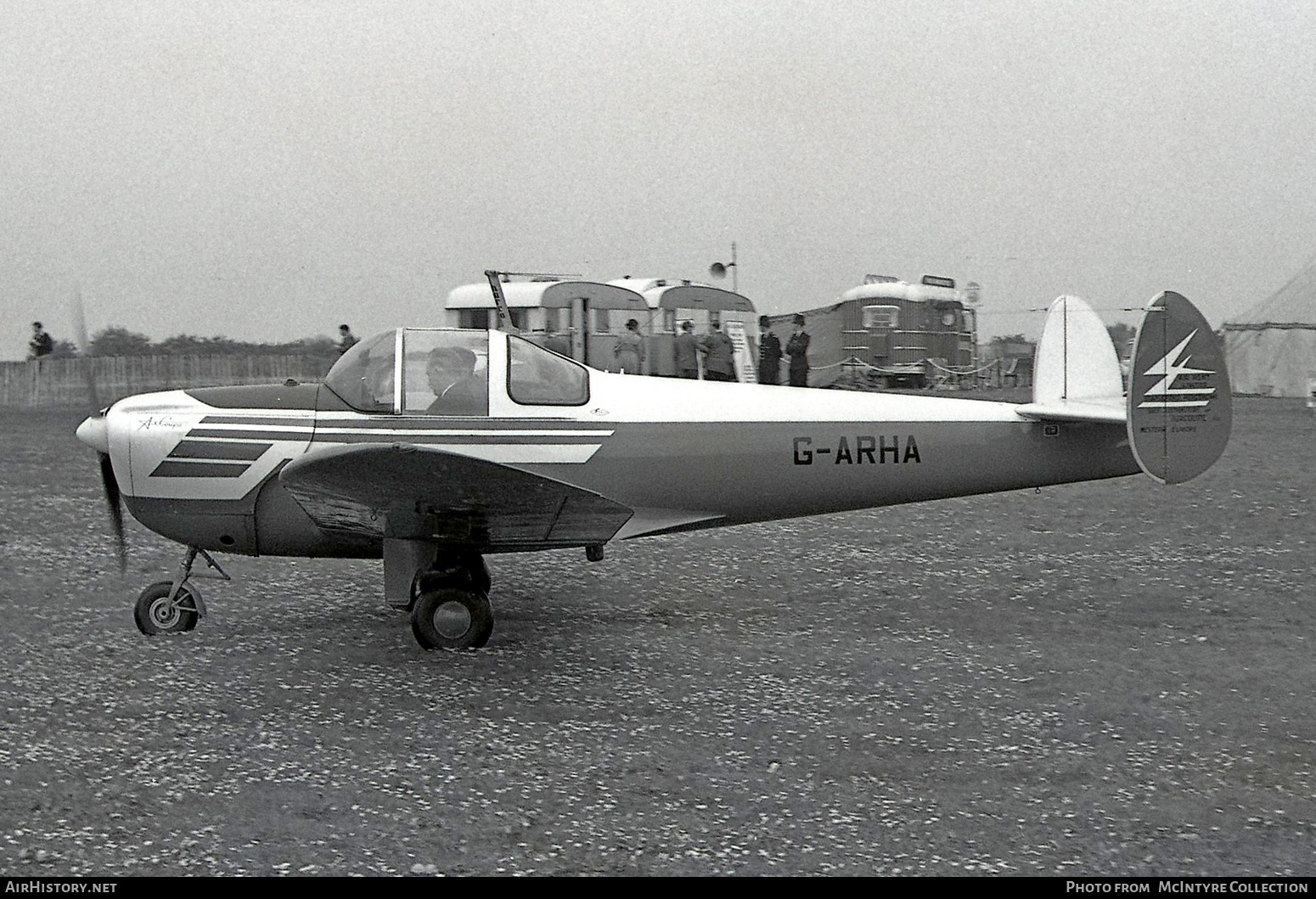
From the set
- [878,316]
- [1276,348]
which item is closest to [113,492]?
[878,316]

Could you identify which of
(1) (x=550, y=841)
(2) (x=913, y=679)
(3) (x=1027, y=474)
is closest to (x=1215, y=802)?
(2) (x=913, y=679)

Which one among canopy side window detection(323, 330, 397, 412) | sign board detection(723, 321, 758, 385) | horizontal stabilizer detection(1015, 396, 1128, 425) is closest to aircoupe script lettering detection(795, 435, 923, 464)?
horizontal stabilizer detection(1015, 396, 1128, 425)

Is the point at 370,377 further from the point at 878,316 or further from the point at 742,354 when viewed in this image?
the point at 878,316

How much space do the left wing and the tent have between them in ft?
87.5

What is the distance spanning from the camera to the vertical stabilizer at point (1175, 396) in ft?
20.9

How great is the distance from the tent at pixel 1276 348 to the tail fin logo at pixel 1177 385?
24.3 m

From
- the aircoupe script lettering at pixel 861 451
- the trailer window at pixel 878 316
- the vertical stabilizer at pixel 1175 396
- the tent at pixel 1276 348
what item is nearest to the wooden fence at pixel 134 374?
the aircoupe script lettering at pixel 861 451

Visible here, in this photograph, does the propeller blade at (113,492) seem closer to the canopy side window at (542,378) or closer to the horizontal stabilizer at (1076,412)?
the canopy side window at (542,378)

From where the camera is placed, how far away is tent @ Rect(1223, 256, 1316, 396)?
2930cm

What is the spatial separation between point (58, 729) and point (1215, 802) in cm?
423

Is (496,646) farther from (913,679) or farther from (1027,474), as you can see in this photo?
(1027,474)

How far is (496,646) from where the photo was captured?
5.86m

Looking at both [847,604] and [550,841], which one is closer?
[550,841]

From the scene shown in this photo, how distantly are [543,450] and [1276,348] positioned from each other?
29.2m
